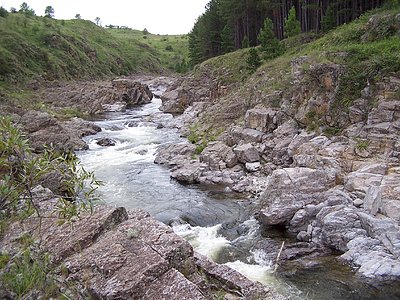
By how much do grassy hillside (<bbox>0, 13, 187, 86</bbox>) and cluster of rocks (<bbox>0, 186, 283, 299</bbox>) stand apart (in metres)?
55.9

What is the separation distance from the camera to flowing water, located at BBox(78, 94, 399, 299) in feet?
44.3

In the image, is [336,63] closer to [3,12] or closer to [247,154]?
[247,154]

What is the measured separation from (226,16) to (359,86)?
34561 millimetres

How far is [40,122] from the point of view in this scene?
3531 centimetres

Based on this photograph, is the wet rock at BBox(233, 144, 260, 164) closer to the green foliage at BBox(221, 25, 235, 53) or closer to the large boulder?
the large boulder

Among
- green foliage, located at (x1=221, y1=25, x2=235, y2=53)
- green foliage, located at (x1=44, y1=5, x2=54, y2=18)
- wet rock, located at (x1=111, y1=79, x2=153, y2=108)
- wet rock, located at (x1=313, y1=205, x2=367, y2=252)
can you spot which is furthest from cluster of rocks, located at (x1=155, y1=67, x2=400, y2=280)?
green foliage, located at (x1=44, y1=5, x2=54, y2=18)

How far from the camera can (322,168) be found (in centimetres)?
2133

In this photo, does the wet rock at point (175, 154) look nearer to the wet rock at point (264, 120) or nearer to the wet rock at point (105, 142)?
the wet rock at point (264, 120)

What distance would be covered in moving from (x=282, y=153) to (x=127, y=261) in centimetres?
1871

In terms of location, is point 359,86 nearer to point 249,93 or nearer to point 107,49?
point 249,93

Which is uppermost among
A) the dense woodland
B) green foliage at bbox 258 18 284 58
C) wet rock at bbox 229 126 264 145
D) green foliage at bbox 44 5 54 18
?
green foliage at bbox 44 5 54 18

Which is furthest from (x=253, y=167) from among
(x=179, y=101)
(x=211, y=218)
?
(x=179, y=101)

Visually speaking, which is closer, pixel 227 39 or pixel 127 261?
pixel 127 261

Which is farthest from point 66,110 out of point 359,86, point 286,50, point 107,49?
point 107,49
